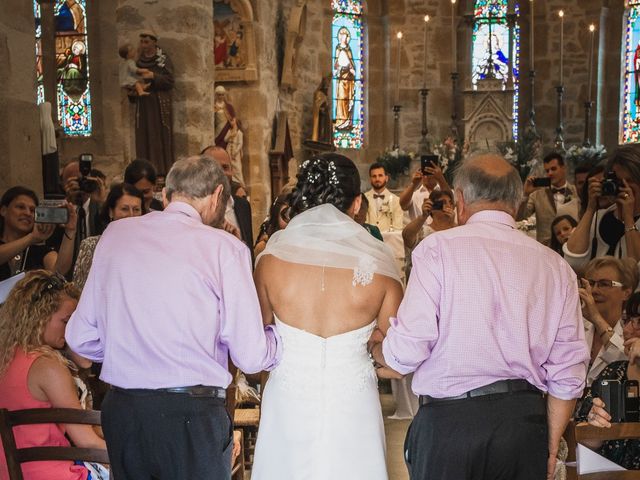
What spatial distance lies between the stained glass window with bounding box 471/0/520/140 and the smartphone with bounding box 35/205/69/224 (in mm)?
12453

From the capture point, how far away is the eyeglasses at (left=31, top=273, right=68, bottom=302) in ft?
10.9

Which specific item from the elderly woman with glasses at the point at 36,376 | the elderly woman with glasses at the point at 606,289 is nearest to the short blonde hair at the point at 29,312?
the elderly woman with glasses at the point at 36,376

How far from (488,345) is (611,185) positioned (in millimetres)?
2372

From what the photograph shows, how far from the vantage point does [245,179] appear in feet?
39.3

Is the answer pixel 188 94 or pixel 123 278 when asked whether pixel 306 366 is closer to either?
pixel 123 278

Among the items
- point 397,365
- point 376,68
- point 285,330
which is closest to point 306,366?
point 285,330

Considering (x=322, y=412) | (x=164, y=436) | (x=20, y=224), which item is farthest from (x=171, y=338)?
(x=20, y=224)

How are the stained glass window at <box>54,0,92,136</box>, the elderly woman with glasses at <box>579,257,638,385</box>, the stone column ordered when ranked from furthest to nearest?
the stained glass window at <box>54,0,92,136</box>, the stone column, the elderly woman with glasses at <box>579,257,638,385</box>

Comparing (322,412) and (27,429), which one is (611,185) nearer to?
(322,412)

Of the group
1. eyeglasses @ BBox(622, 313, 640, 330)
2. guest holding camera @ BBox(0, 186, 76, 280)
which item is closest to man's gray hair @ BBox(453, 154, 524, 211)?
eyeglasses @ BBox(622, 313, 640, 330)

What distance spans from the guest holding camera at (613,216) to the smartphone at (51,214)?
2.83 m

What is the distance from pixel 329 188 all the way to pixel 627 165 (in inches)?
91.7

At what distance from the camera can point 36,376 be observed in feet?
10.3

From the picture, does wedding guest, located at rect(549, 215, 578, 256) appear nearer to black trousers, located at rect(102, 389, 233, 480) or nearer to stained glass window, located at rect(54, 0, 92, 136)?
black trousers, located at rect(102, 389, 233, 480)
